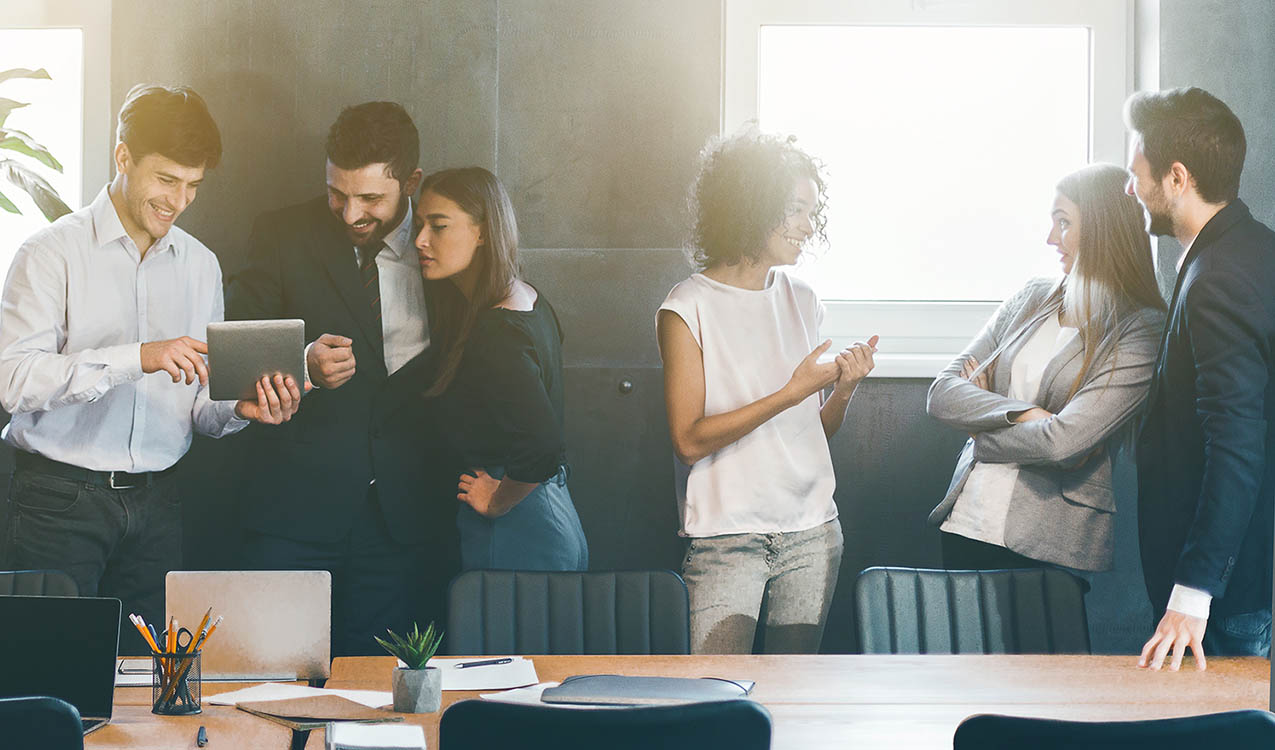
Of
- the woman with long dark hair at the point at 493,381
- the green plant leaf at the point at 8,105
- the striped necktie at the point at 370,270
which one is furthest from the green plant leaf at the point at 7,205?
the woman with long dark hair at the point at 493,381

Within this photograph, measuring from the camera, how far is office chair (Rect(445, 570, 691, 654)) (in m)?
2.65

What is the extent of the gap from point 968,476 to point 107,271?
246cm

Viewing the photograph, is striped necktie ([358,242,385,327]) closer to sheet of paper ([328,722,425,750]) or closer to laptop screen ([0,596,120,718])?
laptop screen ([0,596,120,718])

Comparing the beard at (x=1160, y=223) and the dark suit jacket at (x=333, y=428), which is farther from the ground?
the beard at (x=1160, y=223)

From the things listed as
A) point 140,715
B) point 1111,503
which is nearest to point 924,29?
point 1111,503

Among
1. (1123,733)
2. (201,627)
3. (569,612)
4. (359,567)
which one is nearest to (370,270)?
(359,567)

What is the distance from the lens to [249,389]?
3.18m

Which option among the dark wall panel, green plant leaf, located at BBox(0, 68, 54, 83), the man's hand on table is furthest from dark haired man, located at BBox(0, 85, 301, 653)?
the man's hand on table

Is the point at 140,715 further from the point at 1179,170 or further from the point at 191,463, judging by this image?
the point at 1179,170

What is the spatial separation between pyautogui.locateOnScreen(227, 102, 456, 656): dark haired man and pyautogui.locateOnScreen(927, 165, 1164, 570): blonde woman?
5.03 ft

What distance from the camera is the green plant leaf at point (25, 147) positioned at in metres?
3.29

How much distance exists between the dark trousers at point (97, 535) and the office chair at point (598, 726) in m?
1.94

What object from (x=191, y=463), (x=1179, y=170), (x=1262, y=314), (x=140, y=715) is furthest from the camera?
(x=191, y=463)

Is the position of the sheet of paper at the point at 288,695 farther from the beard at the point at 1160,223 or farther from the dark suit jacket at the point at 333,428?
the beard at the point at 1160,223
